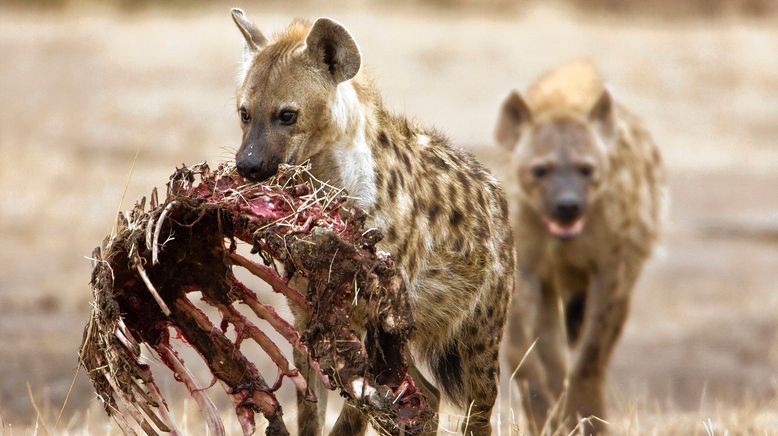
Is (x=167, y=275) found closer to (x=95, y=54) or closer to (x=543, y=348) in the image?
A: (x=543, y=348)

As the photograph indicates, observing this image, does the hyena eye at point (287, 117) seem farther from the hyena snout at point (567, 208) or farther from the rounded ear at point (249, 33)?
the hyena snout at point (567, 208)

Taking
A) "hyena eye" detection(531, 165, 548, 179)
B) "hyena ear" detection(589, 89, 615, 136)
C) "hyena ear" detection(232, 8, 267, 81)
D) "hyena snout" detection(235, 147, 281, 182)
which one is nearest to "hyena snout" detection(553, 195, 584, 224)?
"hyena eye" detection(531, 165, 548, 179)

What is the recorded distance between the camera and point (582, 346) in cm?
641

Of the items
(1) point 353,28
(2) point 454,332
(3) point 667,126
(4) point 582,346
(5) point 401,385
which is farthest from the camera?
(1) point 353,28

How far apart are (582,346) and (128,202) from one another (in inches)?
226

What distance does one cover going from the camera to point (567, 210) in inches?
244

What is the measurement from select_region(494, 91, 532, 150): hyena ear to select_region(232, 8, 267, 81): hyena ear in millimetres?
2626

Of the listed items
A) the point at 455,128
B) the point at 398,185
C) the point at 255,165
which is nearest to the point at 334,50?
the point at 398,185

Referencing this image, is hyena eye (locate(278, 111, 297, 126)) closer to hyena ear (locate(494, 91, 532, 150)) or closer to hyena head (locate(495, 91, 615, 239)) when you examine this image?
hyena head (locate(495, 91, 615, 239))

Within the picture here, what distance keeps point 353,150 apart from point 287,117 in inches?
8.1

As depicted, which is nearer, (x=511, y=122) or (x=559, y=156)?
(x=559, y=156)

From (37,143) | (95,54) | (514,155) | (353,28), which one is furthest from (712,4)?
(514,155)

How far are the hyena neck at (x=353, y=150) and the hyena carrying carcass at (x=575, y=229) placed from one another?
2.51 meters

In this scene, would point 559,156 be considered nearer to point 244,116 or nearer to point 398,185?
point 398,185
